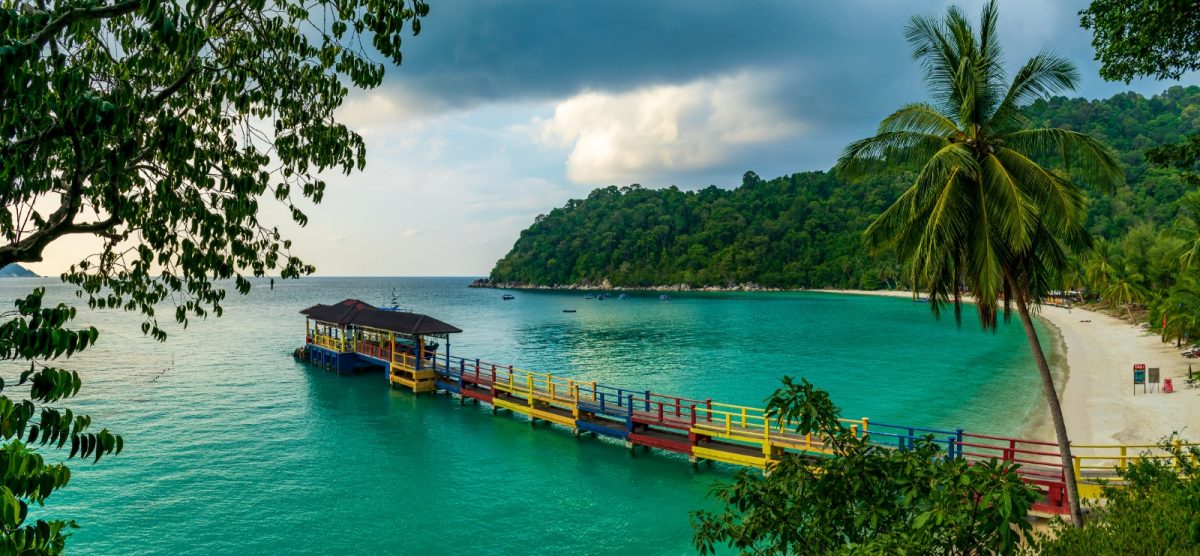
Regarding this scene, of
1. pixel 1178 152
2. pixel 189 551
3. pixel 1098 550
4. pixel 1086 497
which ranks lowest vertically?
pixel 189 551

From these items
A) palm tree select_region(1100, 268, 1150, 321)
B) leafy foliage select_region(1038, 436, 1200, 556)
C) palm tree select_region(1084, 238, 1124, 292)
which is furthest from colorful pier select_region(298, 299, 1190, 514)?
palm tree select_region(1084, 238, 1124, 292)

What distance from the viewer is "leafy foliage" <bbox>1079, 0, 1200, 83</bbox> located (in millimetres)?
10008

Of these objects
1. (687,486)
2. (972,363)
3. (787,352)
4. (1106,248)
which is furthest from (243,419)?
(1106,248)

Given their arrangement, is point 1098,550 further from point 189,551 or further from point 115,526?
point 115,526

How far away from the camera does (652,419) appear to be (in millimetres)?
22312

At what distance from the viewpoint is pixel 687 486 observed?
757 inches

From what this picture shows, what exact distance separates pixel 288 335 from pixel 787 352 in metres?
55.2

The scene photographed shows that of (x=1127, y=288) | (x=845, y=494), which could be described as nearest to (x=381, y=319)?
(x=845, y=494)

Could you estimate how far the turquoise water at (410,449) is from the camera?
16.5 metres

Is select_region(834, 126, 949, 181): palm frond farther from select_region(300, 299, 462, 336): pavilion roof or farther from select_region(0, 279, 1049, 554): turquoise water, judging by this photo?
select_region(300, 299, 462, 336): pavilion roof

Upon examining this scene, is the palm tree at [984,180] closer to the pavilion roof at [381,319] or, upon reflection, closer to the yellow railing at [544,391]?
the yellow railing at [544,391]

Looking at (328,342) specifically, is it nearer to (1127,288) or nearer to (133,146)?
(133,146)

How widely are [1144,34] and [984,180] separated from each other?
328cm

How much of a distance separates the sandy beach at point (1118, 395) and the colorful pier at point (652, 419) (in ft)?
10.6
